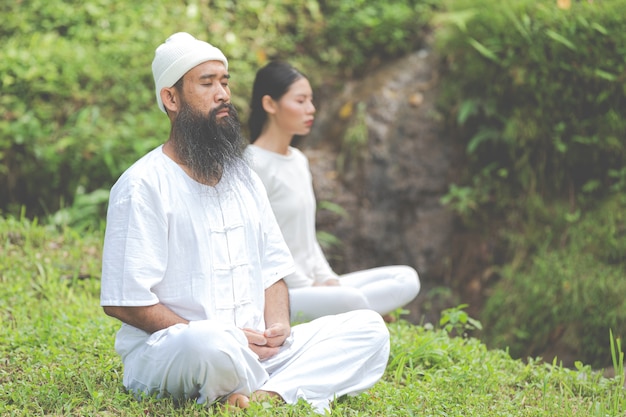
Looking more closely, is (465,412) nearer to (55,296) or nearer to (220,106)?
(220,106)

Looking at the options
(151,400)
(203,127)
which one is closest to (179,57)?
(203,127)

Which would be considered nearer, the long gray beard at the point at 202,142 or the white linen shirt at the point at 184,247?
the white linen shirt at the point at 184,247

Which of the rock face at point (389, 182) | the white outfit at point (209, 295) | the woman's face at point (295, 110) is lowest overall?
the rock face at point (389, 182)

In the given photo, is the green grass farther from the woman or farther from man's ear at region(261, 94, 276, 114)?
man's ear at region(261, 94, 276, 114)

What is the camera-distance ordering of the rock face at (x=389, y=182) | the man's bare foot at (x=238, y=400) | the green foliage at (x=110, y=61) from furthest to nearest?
1. the rock face at (x=389, y=182)
2. the green foliage at (x=110, y=61)
3. the man's bare foot at (x=238, y=400)

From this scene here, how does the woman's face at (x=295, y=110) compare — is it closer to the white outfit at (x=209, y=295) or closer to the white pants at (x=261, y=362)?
the white outfit at (x=209, y=295)

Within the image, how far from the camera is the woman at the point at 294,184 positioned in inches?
230

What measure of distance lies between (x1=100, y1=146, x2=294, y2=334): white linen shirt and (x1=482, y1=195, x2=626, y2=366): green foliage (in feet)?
12.6

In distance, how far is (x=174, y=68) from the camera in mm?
4137

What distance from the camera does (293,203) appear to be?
19.3 ft

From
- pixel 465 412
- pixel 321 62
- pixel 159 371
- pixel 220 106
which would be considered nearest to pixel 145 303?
pixel 159 371

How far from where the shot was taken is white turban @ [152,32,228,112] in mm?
4121

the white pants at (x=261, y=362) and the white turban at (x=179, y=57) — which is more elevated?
the white turban at (x=179, y=57)

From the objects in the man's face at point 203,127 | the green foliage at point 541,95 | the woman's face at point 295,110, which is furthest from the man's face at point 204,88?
the green foliage at point 541,95
